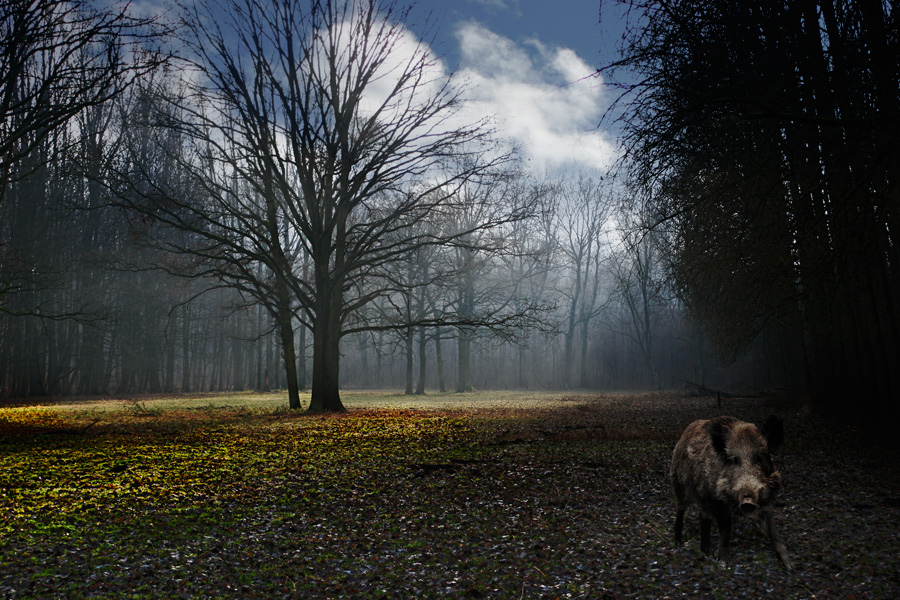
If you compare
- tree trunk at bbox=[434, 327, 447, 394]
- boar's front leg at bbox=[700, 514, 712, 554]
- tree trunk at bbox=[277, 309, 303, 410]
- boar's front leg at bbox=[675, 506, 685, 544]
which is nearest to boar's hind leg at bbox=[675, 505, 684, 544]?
boar's front leg at bbox=[675, 506, 685, 544]

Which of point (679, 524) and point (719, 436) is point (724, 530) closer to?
point (719, 436)

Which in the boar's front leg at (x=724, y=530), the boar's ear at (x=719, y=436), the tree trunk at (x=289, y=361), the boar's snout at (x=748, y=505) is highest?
the tree trunk at (x=289, y=361)

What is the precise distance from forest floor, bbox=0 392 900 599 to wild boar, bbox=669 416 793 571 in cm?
50

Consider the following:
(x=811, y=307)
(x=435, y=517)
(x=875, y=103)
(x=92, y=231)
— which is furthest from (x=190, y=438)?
(x=92, y=231)

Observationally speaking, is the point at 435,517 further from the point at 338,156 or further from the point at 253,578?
the point at 338,156

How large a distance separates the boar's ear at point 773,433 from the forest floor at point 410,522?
102 cm

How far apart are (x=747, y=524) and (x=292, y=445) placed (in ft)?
23.6

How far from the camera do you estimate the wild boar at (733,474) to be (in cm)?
321

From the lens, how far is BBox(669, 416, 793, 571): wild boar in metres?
3.21

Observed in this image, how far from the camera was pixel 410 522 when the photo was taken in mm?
5535

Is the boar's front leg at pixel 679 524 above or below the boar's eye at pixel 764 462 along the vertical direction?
below

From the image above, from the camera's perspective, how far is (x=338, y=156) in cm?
1791

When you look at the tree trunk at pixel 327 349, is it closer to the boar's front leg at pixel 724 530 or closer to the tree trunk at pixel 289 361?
the tree trunk at pixel 289 361

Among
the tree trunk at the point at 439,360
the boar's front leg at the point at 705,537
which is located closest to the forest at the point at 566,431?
the boar's front leg at the point at 705,537
